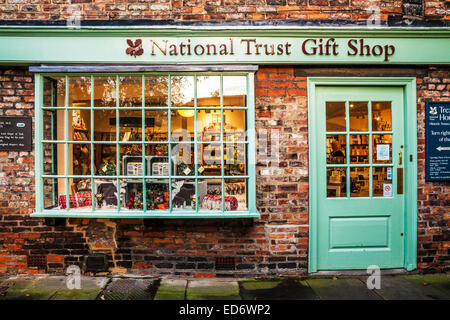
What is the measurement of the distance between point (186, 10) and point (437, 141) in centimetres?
393

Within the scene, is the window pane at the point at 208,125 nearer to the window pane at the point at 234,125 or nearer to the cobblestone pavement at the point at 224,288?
the window pane at the point at 234,125

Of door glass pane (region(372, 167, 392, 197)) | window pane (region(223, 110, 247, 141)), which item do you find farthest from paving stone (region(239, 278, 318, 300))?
window pane (region(223, 110, 247, 141))

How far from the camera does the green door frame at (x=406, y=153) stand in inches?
157

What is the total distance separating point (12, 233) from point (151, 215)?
2.01 m

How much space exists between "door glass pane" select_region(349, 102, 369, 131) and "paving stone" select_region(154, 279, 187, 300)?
312 cm

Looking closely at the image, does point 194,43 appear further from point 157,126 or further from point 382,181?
point 382,181

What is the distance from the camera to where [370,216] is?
4.06 meters

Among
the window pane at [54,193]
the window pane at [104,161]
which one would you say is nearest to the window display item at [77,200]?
the window pane at [54,193]

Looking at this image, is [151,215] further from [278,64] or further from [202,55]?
[278,64]

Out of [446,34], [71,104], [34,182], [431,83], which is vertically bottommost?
[34,182]

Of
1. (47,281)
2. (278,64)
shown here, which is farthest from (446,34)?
(47,281)

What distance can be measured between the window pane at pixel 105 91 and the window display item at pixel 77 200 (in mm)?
1273
